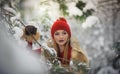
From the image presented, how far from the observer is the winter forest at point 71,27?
4596 millimetres

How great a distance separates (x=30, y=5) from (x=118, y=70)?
0.75 m

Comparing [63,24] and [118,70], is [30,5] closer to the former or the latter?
[63,24]

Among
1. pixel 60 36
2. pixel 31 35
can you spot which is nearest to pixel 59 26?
pixel 60 36

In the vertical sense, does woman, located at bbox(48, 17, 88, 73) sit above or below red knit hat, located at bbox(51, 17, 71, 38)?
below

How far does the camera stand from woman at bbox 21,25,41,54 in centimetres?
460

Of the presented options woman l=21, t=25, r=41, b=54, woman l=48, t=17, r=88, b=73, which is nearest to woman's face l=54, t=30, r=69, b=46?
woman l=48, t=17, r=88, b=73

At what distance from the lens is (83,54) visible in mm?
4641

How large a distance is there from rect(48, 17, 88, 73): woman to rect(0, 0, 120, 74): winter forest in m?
0.03

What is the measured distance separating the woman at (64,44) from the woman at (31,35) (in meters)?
0.09

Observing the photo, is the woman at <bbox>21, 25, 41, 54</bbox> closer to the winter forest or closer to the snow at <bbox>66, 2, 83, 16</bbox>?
the winter forest

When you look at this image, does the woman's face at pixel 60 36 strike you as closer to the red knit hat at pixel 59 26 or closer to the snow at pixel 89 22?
the red knit hat at pixel 59 26

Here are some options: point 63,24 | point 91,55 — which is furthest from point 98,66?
point 63,24

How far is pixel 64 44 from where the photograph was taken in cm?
463

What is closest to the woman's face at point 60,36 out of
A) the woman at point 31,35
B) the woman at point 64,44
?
the woman at point 64,44
